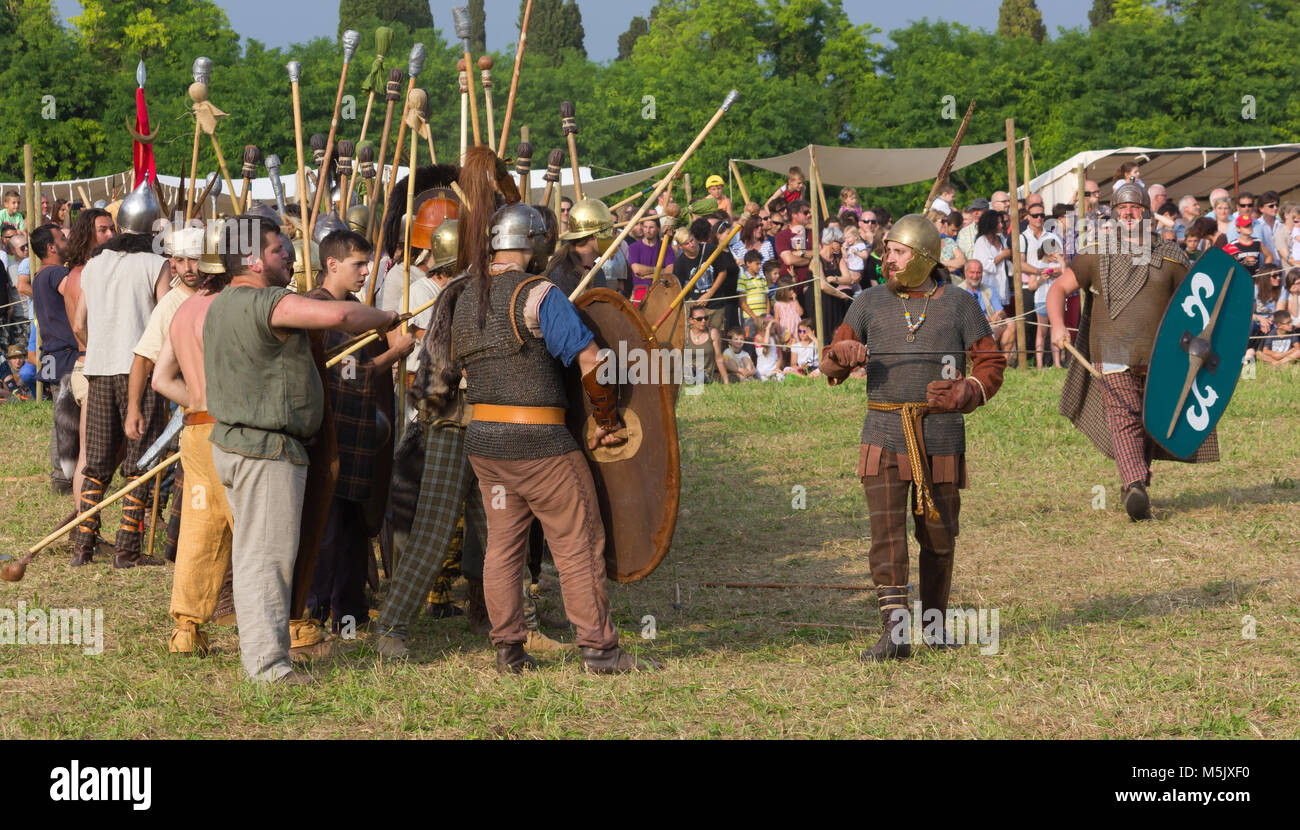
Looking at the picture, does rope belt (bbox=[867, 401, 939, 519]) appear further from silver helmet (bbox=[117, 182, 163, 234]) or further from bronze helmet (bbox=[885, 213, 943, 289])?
silver helmet (bbox=[117, 182, 163, 234])

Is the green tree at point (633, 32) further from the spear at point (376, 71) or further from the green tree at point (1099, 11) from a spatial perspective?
the spear at point (376, 71)

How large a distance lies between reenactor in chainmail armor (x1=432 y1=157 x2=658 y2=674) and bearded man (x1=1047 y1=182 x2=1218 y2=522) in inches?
138

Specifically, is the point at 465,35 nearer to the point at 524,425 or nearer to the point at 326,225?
the point at 326,225

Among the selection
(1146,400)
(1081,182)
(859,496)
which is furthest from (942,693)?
(1081,182)

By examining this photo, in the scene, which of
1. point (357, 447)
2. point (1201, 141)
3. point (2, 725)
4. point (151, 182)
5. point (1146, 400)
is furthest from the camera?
point (1201, 141)

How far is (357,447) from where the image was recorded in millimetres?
5871

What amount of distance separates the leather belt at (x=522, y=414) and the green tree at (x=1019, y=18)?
59331mm

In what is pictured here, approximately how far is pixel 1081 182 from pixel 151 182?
884 centimetres

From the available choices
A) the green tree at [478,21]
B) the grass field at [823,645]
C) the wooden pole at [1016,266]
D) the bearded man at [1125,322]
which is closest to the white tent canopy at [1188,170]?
the wooden pole at [1016,266]

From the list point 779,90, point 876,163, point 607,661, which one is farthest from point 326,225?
point 779,90

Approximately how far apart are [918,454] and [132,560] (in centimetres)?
379

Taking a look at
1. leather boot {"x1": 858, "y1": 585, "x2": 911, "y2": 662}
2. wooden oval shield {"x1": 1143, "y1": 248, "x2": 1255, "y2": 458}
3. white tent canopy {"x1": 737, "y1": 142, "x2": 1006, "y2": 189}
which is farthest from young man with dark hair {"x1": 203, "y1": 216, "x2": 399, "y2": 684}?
white tent canopy {"x1": 737, "y1": 142, "x2": 1006, "y2": 189}

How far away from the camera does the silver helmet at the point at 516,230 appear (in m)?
5.18

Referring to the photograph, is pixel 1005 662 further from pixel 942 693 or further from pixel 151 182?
pixel 151 182
